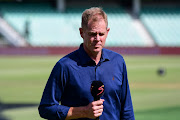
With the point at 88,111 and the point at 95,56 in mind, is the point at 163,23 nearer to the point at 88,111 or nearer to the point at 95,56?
the point at 95,56

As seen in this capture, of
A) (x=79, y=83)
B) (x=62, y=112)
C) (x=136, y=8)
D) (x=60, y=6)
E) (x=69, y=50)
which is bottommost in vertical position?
(x=69, y=50)

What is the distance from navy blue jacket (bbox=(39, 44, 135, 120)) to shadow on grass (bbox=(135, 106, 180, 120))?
5.58 metres

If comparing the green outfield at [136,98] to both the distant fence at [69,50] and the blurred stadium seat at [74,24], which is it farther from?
the blurred stadium seat at [74,24]

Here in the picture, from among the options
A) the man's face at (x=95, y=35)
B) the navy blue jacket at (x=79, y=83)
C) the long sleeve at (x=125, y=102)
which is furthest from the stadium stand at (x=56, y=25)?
the man's face at (x=95, y=35)

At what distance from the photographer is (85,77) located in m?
3.40

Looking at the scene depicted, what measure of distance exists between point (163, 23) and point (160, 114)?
3868cm

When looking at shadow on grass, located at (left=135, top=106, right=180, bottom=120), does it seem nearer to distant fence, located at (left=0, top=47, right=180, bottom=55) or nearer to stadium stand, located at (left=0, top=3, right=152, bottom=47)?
Result: distant fence, located at (left=0, top=47, right=180, bottom=55)

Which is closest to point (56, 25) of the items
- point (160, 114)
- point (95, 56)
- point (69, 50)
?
point (69, 50)

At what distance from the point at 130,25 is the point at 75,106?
142 feet

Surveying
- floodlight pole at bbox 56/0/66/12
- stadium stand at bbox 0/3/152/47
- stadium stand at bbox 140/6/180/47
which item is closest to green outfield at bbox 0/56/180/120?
stadium stand at bbox 0/3/152/47

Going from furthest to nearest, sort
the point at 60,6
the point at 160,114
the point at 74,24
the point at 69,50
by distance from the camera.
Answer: the point at 60,6 → the point at 74,24 → the point at 69,50 → the point at 160,114

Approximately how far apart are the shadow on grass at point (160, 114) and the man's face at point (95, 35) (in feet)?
19.0

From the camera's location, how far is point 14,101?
1173 cm

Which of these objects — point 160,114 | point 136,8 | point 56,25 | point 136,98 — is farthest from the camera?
point 136,8
